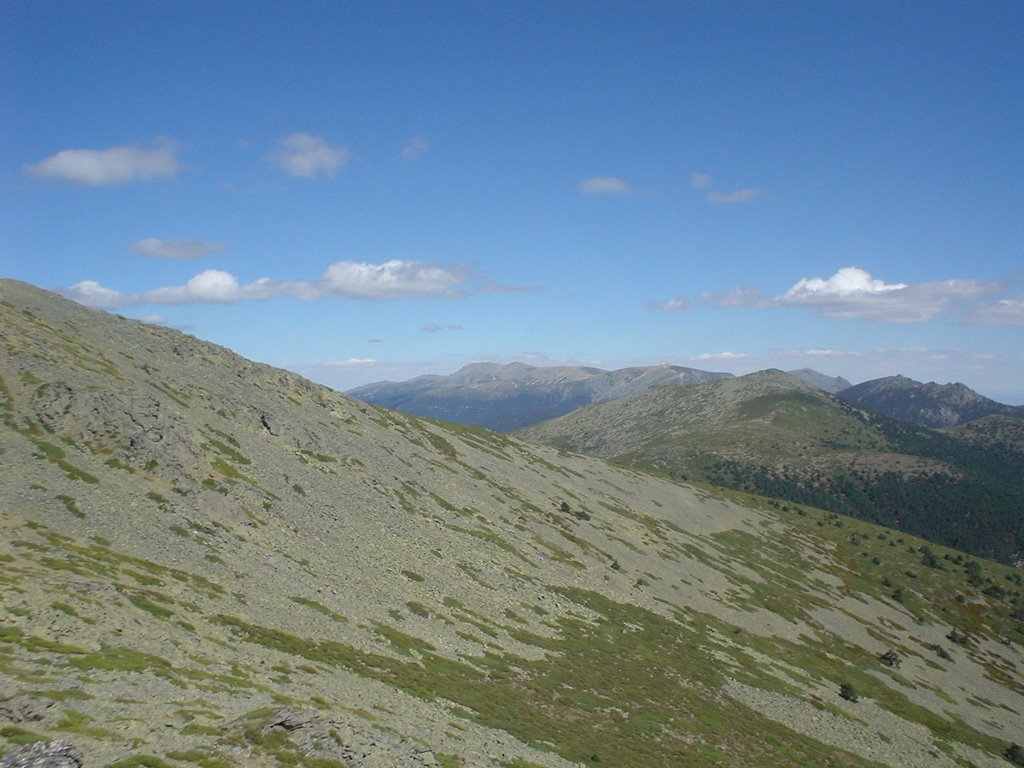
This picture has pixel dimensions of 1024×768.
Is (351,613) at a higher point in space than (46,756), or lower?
lower

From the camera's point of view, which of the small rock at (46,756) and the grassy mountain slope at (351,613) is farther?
the grassy mountain slope at (351,613)

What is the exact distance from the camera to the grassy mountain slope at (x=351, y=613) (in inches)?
1080

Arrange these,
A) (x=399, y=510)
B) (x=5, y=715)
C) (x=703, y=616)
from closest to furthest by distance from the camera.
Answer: (x=5, y=715) → (x=399, y=510) → (x=703, y=616)

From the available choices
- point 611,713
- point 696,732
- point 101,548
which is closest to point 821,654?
point 696,732

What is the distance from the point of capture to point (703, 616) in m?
86.1

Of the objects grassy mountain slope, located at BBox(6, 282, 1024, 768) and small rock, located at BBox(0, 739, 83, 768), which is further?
grassy mountain slope, located at BBox(6, 282, 1024, 768)

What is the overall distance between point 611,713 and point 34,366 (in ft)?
227

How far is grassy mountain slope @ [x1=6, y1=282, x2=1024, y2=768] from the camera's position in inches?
1080

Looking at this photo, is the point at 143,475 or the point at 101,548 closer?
the point at 101,548

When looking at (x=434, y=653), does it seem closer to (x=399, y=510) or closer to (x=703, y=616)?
(x=399, y=510)

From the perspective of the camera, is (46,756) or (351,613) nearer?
(46,756)

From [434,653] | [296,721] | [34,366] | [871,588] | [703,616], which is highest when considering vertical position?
[34,366]

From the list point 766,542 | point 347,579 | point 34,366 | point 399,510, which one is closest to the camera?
point 347,579

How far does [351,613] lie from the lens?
1886 inches
